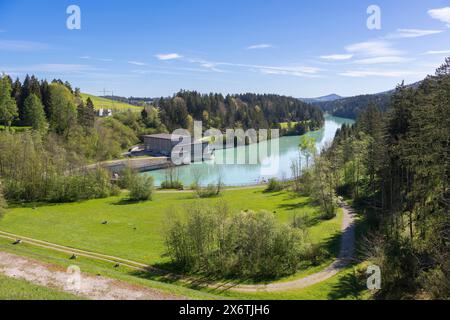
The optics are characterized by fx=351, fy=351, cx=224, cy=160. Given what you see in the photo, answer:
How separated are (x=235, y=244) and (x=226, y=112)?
94.2 metres

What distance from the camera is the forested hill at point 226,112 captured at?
96.9 m

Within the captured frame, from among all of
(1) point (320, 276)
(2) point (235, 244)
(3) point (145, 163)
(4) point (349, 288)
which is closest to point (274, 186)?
(3) point (145, 163)

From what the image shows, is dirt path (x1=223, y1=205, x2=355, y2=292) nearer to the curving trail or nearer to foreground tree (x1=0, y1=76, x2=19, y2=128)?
the curving trail

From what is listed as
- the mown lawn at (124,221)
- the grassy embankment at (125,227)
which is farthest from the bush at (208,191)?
the grassy embankment at (125,227)

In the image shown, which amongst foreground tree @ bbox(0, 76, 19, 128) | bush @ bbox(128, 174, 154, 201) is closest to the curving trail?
bush @ bbox(128, 174, 154, 201)

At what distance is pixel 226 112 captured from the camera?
112m

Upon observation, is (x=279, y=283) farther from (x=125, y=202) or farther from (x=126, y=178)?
(x=126, y=178)

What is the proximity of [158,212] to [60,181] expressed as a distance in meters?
14.1

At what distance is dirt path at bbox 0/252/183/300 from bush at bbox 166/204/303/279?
6.35m

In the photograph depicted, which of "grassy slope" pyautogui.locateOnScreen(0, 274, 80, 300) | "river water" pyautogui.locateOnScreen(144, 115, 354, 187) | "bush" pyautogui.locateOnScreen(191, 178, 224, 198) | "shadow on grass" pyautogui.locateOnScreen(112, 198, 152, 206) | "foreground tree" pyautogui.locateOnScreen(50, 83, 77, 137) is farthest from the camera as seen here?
"foreground tree" pyautogui.locateOnScreen(50, 83, 77, 137)

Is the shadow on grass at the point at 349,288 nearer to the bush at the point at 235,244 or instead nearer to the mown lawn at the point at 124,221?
the bush at the point at 235,244

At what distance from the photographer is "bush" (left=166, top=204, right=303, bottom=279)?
19.6m
